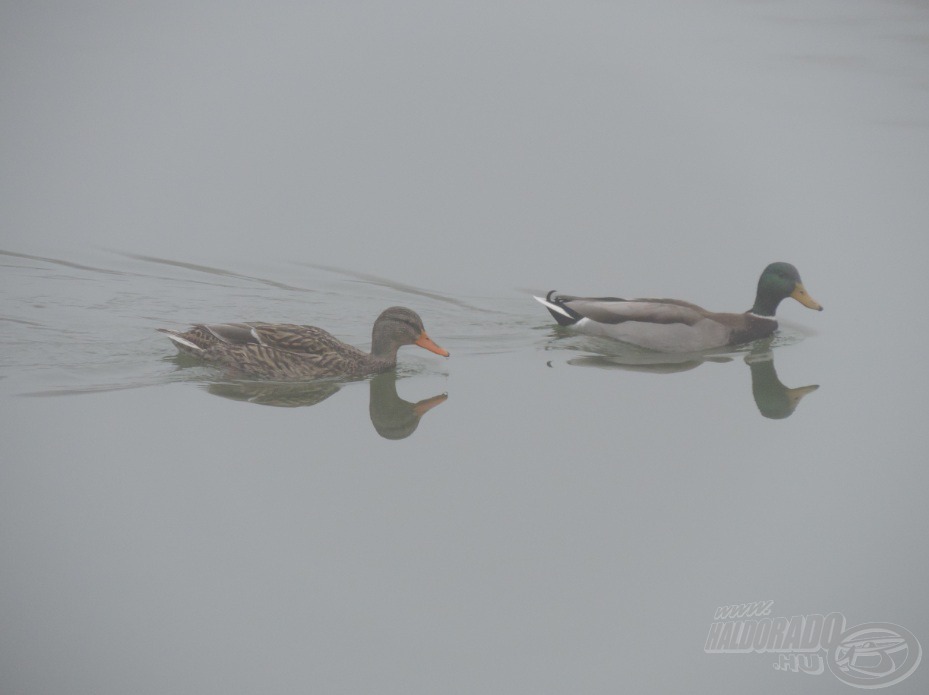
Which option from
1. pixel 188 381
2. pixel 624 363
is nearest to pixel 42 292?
pixel 188 381

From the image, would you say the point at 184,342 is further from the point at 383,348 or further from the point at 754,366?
the point at 754,366

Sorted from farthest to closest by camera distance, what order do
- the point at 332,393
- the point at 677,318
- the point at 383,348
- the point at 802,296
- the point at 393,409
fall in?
the point at 802,296
the point at 677,318
the point at 383,348
the point at 332,393
the point at 393,409

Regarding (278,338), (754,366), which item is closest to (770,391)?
(754,366)

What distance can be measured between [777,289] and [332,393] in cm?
442

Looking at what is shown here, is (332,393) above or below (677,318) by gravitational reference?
below

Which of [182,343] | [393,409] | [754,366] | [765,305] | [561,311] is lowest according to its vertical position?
[393,409]

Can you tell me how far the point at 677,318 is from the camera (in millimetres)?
10273

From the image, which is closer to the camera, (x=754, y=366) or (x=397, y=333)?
(x=397, y=333)

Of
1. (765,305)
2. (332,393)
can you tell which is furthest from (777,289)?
(332,393)

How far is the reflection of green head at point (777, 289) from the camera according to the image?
10.5 meters

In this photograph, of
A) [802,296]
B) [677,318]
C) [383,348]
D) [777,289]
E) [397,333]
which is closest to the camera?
[397,333]

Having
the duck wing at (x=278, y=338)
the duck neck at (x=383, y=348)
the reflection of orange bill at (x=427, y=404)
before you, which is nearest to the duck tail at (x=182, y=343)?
the duck wing at (x=278, y=338)

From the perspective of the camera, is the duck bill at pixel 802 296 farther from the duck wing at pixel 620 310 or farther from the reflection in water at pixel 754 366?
the duck wing at pixel 620 310

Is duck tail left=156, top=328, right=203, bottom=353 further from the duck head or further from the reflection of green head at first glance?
the reflection of green head
